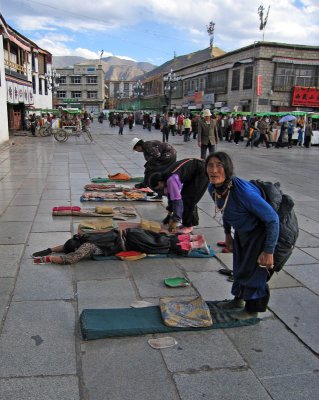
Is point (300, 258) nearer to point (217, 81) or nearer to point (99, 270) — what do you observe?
point (99, 270)

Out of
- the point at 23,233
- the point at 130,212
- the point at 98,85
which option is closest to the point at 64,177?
the point at 130,212

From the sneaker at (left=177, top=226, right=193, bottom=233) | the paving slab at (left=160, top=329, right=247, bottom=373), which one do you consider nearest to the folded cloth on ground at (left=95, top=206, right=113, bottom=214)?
the sneaker at (left=177, top=226, right=193, bottom=233)

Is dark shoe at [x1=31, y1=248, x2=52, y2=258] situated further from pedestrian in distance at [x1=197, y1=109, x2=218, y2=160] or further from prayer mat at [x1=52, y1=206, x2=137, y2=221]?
pedestrian in distance at [x1=197, y1=109, x2=218, y2=160]

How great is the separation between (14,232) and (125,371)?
10.9 ft

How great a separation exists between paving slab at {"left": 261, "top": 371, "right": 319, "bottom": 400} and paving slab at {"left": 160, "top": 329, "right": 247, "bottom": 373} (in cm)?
22

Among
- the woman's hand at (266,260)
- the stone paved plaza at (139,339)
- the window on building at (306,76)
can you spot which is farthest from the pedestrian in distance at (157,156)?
the window on building at (306,76)

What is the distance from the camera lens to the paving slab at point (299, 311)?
2.86 metres

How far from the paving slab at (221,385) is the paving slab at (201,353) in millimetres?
66

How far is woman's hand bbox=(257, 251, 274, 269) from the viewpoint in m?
2.71

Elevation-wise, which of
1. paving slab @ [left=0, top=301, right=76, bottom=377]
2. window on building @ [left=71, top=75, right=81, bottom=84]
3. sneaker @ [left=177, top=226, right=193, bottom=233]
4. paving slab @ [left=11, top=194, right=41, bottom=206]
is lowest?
paving slab @ [left=11, top=194, right=41, bottom=206]

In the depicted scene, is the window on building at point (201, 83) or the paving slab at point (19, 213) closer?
the paving slab at point (19, 213)

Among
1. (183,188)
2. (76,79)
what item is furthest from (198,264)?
(76,79)

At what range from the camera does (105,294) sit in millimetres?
3430

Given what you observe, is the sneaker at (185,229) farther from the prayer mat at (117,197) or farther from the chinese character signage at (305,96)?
the chinese character signage at (305,96)
